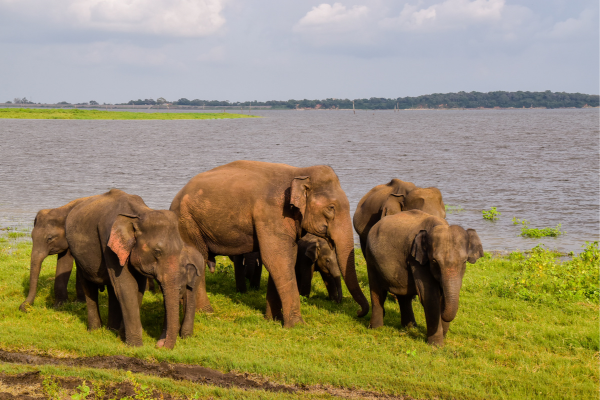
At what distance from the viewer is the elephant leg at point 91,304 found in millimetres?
10281

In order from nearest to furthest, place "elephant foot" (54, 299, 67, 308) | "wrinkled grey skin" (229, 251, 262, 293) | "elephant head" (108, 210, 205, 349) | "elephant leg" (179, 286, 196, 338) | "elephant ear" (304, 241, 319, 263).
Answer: "elephant head" (108, 210, 205, 349), "elephant leg" (179, 286, 196, 338), "elephant foot" (54, 299, 67, 308), "elephant ear" (304, 241, 319, 263), "wrinkled grey skin" (229, 251, 262, 293)

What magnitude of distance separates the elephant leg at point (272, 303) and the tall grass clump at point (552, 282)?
4.57m

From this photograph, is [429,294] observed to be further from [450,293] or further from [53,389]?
[53,389]

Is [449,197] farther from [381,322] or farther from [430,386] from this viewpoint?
[430,386]

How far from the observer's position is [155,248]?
896cm

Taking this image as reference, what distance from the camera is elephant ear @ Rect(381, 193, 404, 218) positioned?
12.4 metres

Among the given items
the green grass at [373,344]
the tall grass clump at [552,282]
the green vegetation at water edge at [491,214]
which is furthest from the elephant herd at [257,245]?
the green vegetation at water edge at [491,214]

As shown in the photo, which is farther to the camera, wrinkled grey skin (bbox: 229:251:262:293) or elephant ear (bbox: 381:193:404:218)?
wrinkled grey skin (bbox: 229:251:262:293)

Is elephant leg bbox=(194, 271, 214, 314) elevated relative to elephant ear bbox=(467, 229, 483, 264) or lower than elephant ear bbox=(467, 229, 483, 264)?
lower

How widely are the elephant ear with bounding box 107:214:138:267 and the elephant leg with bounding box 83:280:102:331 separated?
1.73m

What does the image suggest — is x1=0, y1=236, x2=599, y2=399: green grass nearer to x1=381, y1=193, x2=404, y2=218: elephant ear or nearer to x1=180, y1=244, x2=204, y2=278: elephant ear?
x1=180, y1=244, x2=204, y2=278: elephant ear

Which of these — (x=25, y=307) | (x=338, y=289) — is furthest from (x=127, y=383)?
(x=338, y=289)

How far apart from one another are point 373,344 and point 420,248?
172 cm

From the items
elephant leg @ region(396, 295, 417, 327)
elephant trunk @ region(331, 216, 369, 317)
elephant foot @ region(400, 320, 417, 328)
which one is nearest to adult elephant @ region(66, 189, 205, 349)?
elephant trunk @ region(331, 216, 369, 317)
